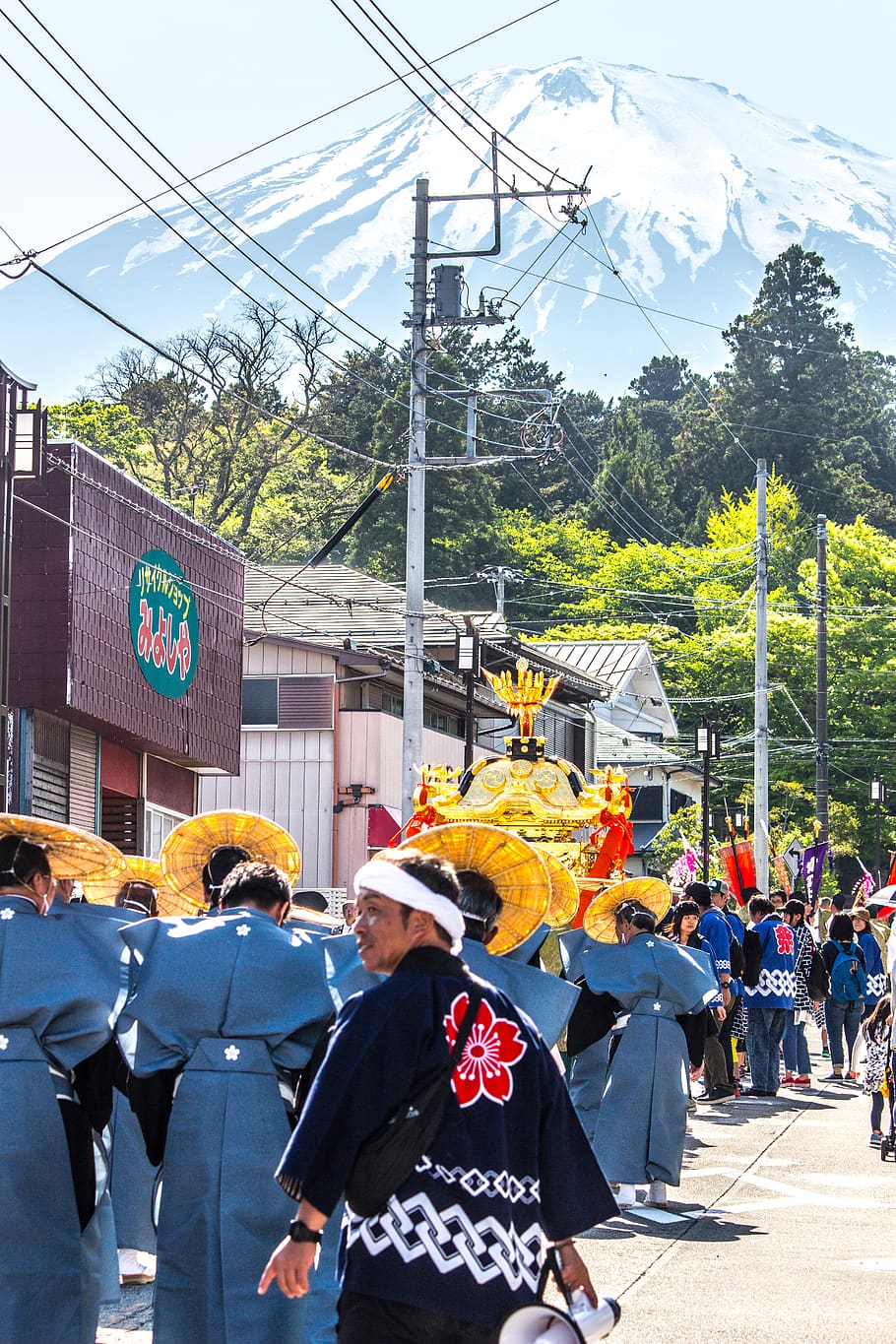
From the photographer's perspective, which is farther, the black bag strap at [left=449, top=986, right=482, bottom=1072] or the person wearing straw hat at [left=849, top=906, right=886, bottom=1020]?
the person wearing straw hat at [left=849, top=906, right=886, bottom=1020]

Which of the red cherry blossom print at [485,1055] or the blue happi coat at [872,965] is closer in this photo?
the red cherry blossom print at [485,1055]

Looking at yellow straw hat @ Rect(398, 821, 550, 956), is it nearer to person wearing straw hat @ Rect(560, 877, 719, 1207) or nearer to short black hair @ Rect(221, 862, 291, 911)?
short black hair @ Rect(221, 862, 291, 911)

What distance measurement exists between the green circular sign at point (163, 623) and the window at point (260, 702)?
8.62 m

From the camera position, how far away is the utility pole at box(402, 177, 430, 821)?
21766 mm

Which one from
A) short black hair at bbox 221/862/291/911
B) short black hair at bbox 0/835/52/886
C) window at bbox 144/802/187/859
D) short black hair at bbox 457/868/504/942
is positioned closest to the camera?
short black hair at bbox 0/835/52/886

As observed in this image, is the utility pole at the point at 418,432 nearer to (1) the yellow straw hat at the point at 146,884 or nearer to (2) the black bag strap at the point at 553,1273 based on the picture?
(1) the yellow straw hat at the point at 146,884

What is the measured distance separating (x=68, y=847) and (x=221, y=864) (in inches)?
31.0

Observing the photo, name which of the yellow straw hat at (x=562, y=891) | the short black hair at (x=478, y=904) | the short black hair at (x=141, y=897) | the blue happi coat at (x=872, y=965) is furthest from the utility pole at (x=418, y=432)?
the short black hair at (x=478, y=904)

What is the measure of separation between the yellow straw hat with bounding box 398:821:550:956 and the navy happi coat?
8.46 feet

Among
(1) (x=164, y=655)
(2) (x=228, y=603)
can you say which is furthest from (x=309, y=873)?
(1) (x=164, y=655)

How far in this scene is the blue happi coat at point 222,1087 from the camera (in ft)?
20.8

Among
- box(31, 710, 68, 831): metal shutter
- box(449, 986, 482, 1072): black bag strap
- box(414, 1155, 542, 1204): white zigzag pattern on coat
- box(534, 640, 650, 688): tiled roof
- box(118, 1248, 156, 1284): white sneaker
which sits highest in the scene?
box(534, 640, 650, 688): tiled roof

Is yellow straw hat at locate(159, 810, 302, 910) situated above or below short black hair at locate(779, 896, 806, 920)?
above

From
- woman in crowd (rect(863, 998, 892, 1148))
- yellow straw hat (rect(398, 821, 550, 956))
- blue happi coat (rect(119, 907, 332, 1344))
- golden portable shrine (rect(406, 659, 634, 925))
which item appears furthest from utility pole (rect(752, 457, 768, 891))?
blue happi coat (rect(119, 907, 332, 1344))
